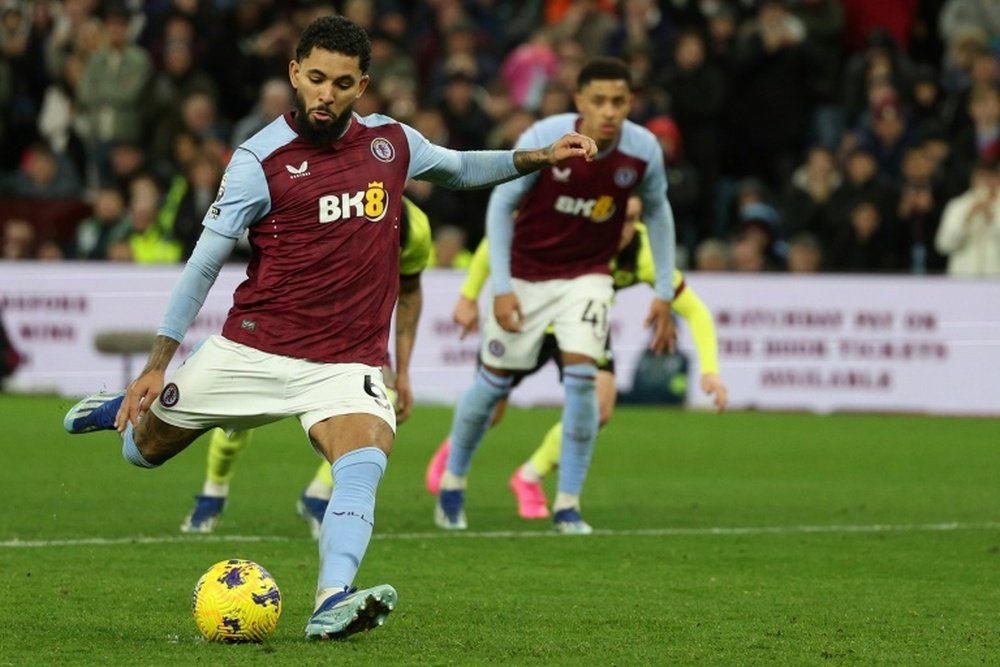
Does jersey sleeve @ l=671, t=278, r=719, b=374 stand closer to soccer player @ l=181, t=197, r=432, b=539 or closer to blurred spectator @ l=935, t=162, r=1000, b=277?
soccer player @ l=181, t=197, r=432, b=539

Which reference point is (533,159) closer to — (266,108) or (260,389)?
(260,389)

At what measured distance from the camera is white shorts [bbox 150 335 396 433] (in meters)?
7.38

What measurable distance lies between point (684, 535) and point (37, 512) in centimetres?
347

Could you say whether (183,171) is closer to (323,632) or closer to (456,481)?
(456,481)

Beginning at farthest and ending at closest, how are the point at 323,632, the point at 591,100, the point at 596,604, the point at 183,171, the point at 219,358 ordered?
the point at 183,171 < the point at 591,100 < the point at 596,604 < the point at 219,358 < the point at 323,632

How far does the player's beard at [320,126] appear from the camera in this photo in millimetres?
7258

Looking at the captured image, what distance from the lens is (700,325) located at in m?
11.5

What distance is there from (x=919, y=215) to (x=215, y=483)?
35.8ft

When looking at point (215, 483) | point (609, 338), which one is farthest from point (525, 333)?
point (215, 483)

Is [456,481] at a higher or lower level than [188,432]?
lower

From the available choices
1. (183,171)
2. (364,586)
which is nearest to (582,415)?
(364,586)

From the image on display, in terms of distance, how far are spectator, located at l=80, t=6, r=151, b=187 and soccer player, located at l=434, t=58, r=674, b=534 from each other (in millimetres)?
12095

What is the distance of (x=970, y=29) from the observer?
869 inches

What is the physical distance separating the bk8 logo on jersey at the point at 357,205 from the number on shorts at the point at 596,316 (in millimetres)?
3600
